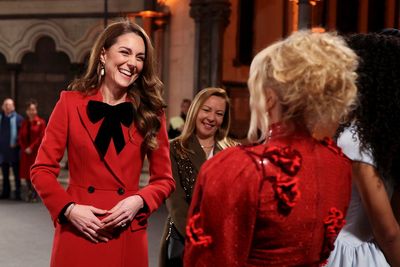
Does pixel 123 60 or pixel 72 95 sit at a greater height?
pixel 123 60

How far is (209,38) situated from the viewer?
34.2 feet

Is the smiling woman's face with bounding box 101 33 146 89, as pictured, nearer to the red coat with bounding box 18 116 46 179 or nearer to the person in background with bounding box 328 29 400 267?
the person in background with bounding box 328 29 400 267

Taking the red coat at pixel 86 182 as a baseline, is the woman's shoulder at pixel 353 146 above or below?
above

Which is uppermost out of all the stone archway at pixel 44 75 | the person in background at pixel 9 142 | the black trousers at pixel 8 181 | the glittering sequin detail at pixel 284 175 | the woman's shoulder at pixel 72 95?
the woman's shoulder at pixel 72 95

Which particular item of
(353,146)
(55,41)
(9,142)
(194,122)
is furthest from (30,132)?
(353,146)

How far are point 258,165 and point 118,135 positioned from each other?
3.11ft

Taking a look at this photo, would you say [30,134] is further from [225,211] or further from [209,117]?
[225,211]

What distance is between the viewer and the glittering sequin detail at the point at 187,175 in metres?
3.15

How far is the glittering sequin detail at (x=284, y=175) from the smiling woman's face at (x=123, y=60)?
37.8 inches

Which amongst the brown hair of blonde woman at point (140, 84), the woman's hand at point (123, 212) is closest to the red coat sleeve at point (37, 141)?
the brown hair of blonde woman at point (140, 84)

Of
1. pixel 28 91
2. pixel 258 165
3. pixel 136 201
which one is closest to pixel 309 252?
pixel 258 165

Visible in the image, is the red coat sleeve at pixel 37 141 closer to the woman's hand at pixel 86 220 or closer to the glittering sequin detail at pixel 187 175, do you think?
the glittering sequin detail at pixel 187 175

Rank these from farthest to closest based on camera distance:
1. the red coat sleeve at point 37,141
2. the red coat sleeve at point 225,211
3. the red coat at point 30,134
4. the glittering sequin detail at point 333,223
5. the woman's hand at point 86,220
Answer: the red coat at point 30,134
the red coat sleeve at point 37,141
the woman's hand at point 86,220
the glittering sequin detail at point 333,223
the red coat sleeve at point 225,211

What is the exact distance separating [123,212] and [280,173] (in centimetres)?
86
